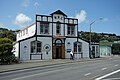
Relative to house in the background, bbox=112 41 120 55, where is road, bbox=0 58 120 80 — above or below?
below

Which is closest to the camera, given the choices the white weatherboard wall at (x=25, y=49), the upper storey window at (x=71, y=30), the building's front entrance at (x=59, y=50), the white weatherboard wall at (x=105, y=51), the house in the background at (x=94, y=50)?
the white weatherboard wall at (x=25, y=49)

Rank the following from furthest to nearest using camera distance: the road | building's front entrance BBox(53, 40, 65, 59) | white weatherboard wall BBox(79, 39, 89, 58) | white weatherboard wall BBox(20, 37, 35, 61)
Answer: white weatherboard wall BBox(79, 39, 89, 58), building's front entrance BBox(53, 40, 65, 59), white weatherboard wall BBox(20, 37, 35, 61), the road

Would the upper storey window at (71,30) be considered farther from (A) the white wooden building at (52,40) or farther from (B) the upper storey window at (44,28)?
(B) the upper storey window at (44,28)

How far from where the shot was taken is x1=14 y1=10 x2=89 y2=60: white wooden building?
133 feet

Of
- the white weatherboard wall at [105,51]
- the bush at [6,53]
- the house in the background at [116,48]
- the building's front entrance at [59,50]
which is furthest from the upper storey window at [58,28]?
the house in the background at [116,48]

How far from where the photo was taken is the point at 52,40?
142 ft

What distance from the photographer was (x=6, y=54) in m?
33.8

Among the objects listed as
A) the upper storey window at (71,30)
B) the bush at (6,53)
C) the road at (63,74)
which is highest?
the upper storey window at (71,30)

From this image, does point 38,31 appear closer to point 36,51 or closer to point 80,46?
point 36,51

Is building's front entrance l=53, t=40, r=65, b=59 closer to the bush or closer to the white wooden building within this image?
the white wooden building

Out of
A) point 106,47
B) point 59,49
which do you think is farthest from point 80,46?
point 106,47

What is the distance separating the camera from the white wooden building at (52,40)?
40.6 m

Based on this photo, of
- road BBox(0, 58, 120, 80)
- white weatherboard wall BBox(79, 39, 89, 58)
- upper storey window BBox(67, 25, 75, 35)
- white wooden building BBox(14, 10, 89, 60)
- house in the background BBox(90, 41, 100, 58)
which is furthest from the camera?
house in the background BBox(90, 41, 100, 58)

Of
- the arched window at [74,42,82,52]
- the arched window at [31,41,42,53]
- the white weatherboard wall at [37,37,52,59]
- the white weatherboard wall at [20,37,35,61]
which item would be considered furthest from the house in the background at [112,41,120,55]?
the white weatherboard wall at [20,37,35,61]
